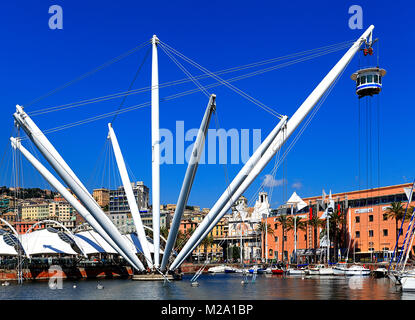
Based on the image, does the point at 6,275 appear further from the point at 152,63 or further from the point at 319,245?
the point at 319,245

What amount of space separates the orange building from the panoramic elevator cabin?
49.4 meters

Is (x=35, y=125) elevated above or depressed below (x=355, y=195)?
above

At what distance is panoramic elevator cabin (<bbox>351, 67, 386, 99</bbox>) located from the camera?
52322 mm

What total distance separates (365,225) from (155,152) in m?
57.6

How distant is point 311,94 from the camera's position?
1914 inches

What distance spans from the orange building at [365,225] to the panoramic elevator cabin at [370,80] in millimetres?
49387

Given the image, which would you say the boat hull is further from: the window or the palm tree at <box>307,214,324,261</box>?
the palm tree at <box>307,214,324,261</box>

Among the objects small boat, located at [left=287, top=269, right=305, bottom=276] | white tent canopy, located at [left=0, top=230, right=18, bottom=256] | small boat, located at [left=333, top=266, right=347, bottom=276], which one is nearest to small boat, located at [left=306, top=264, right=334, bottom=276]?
small boat, located at [left=333, top=266, right=347, bottom=276]

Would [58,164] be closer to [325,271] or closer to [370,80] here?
[370,80]

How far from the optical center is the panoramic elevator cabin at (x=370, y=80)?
52.3m
